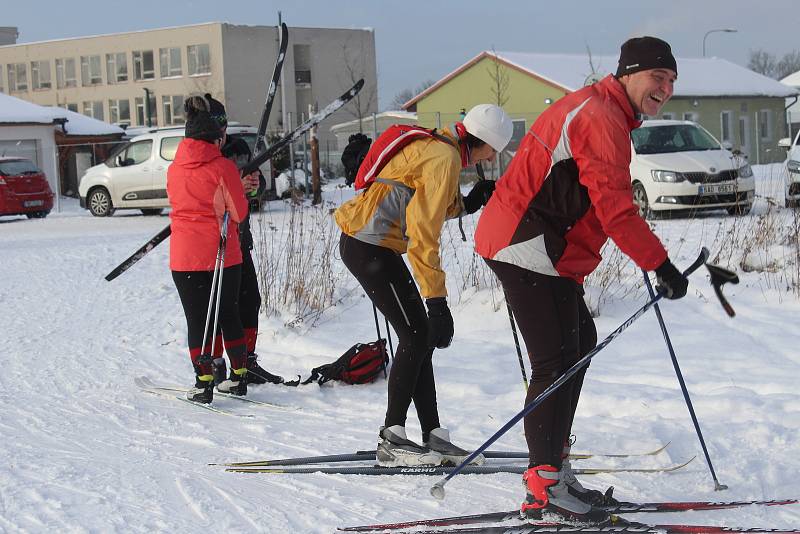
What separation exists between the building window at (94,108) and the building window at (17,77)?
4.63m

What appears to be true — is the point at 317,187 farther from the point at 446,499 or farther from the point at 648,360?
the point at 446,499

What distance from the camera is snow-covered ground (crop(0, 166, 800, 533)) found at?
4387 millimetres

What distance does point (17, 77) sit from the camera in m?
68.4

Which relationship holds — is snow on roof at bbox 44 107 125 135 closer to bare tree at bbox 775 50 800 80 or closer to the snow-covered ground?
the snow-covered ground

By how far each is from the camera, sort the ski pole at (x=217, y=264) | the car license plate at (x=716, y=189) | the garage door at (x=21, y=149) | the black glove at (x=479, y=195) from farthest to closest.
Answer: the garage door at (x=21, y=149), the car license plate at (x=716, y=189), the ski pole at (x=217, y=264), the black glove at (x=479, y=195)

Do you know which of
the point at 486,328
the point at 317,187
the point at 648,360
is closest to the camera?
the point at 648,360

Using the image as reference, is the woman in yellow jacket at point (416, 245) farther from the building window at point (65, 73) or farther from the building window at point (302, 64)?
the building window at point (65, 73)

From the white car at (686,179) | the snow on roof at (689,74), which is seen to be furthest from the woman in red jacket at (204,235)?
the snow on roof at (689,74)

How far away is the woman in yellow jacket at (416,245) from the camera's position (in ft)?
14.8

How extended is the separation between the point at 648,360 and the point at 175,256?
3329 mm

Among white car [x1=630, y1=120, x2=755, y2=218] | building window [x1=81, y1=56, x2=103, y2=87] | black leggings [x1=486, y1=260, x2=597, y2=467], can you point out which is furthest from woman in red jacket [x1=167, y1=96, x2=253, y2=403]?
building window [x1=81, y1=56, x2=103, y2=87]

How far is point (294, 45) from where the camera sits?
2571 inches

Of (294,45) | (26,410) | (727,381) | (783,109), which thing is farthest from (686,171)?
(294,45)

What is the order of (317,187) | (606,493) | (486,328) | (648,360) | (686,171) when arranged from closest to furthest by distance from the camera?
(606,493) → (648,360) → (486,328) → (686,171) → (317,187)
